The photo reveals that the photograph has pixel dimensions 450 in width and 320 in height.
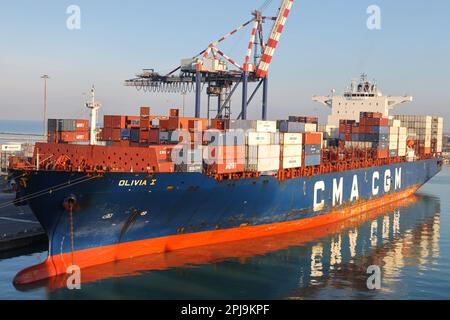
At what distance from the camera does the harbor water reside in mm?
22141

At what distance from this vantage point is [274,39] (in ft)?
146

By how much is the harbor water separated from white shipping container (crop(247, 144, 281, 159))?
5087 mm

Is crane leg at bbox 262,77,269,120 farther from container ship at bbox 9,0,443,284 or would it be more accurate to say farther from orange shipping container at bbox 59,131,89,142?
orange shipping container at bbox 59,131,89,142

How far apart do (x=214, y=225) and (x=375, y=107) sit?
3953 cm

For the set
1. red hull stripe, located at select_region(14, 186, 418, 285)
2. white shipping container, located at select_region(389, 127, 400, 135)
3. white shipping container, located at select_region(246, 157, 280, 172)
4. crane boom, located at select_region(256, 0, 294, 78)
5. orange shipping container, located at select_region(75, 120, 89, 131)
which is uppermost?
crane boom, located at select_region(256, 0, 294, 78)

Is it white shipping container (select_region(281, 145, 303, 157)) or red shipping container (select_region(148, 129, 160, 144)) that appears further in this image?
white shipping container (select_region(281, 145, 303, 157))

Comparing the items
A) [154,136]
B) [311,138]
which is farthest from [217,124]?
[311,138]

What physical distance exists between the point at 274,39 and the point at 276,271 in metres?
24.4

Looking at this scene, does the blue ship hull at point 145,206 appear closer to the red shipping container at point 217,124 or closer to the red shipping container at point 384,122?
the red shipping container at point 217,124

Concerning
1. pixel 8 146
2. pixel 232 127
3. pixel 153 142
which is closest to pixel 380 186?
pixel 232 127

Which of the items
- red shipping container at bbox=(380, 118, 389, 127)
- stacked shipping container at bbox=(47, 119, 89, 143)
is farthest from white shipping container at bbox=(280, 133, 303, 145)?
red shipping container at bbox=(380, 118, 389, 127)

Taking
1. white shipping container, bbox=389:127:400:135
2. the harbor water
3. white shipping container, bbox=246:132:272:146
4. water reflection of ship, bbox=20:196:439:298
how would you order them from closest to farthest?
1. the harbor water
2. water reflection of ship, bbox=20:196:439:298
3. white shipping container, bbox=246:132:272:146
4. white shipping container, bbox=389:127:400:135

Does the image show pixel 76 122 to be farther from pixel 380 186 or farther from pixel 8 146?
pixel 380 186

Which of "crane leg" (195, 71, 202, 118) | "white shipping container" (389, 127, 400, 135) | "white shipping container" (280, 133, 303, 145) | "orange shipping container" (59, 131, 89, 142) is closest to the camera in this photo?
"orange shipping container" (59, 131, 89, 142)
